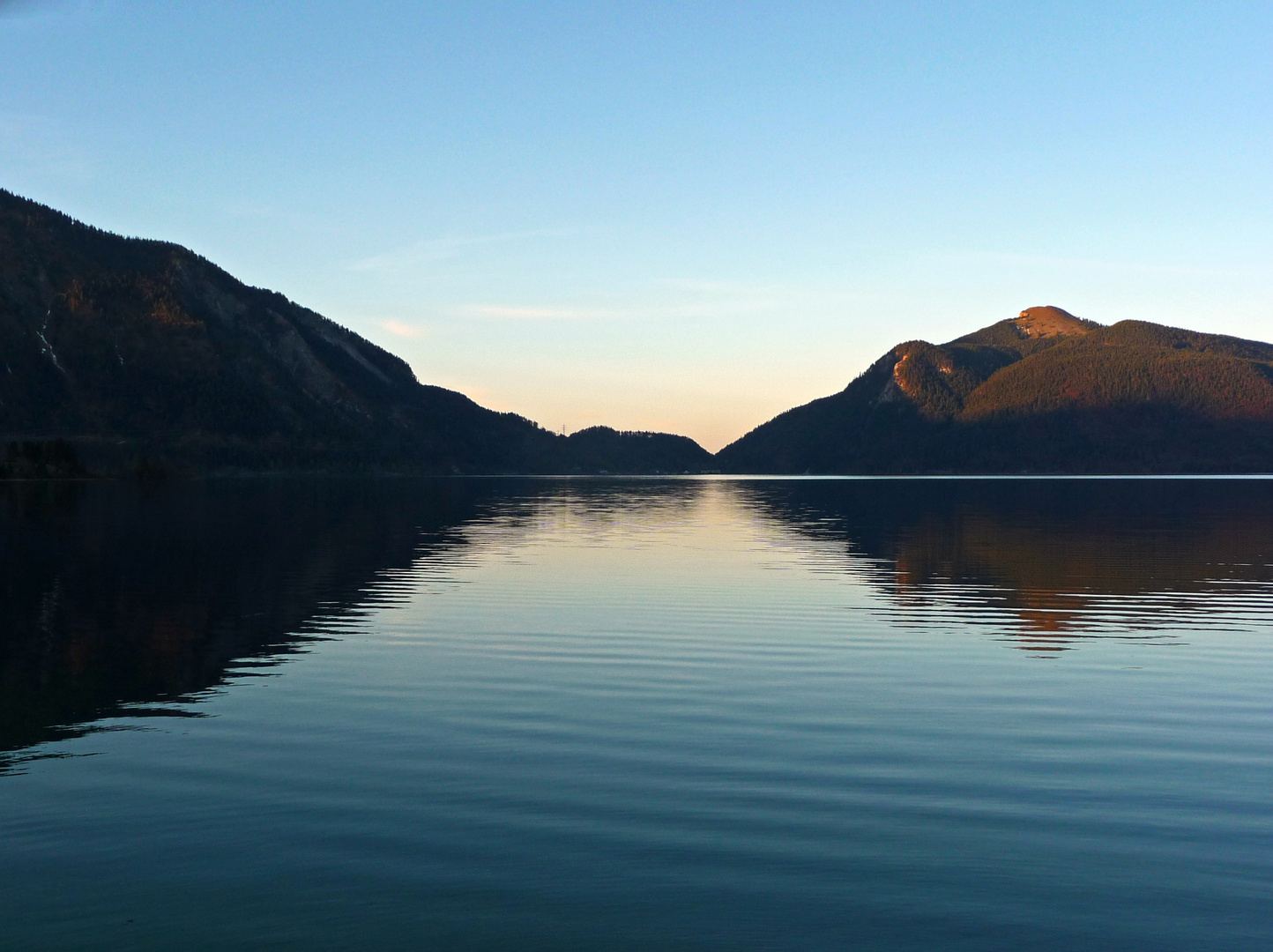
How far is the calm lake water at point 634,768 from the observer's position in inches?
467

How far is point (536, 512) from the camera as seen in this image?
404ft

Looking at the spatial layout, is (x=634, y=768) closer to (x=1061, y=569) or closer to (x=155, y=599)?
(x=155, y=599)

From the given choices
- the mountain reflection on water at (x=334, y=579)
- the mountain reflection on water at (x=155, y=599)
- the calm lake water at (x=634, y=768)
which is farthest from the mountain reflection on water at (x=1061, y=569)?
the mountain reflection on water at (x=155, y=599)

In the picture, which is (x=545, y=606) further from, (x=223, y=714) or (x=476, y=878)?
(x=476, y=878)

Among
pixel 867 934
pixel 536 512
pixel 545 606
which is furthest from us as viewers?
pixel 536 512

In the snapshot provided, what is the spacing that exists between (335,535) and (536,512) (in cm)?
4542

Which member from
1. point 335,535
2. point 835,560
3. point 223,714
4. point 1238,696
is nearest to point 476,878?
point 223,714

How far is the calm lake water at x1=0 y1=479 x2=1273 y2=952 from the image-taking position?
11.9 m

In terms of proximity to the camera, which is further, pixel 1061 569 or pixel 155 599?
pixel 1061 569

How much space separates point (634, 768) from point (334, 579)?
110ft

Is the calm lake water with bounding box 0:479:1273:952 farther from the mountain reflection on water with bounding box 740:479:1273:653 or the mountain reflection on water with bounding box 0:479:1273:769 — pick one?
the mountain reflection on water with bounding box 740:479:1273:653

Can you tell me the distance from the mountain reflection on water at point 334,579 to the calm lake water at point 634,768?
0.30 metres

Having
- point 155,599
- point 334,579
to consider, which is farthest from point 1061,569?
point 155,599

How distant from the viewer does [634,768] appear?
1770 cm
